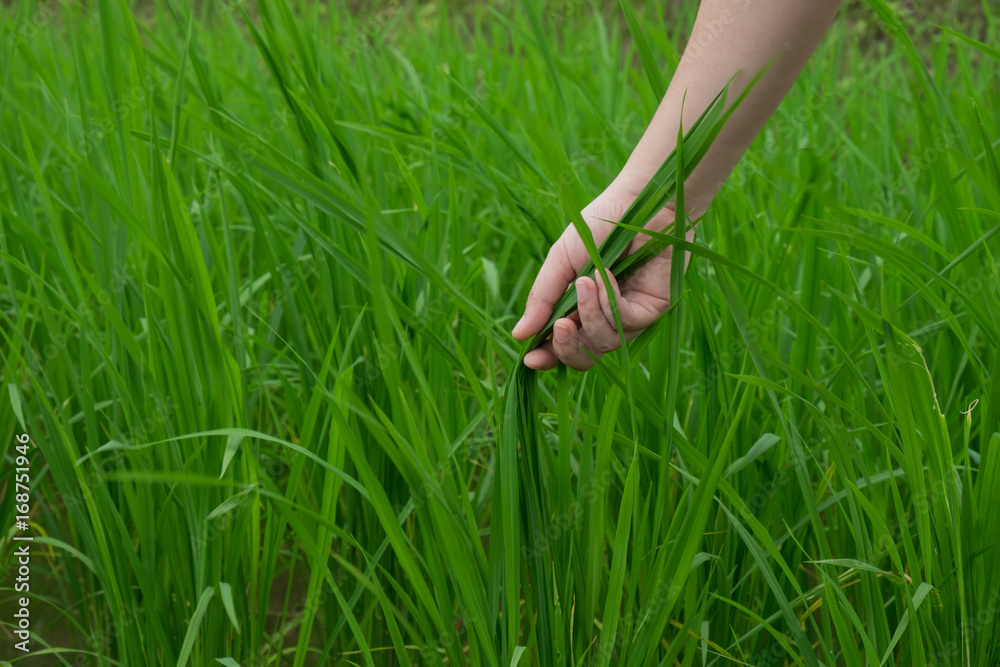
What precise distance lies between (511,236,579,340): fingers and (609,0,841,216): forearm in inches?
4.2

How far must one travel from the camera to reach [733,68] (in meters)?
0.73

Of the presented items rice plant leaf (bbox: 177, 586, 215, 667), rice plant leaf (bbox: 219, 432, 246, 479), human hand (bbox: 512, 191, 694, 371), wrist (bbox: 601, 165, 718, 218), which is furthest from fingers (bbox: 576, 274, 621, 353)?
rice plant leaf (bbox: 177, 586, 215, 667)

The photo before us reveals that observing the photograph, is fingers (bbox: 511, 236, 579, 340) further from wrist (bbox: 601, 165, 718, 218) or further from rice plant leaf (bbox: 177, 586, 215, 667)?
rice plant leaf (bbox: 177, 586, 215, 667)

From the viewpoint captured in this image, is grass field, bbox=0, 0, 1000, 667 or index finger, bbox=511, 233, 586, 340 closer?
grass field, bbox=0, 0, 1000, 667

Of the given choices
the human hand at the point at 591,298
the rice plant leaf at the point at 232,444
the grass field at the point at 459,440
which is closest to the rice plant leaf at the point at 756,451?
the grass field at the point at 459,440

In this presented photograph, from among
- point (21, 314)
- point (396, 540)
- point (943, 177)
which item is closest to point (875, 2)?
point (943, 177)

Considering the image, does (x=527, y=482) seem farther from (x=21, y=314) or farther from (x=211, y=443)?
(x=21, y=314)

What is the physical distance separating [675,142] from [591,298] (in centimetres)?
17

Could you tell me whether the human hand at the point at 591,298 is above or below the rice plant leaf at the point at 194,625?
above

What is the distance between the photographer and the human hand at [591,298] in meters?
0.76

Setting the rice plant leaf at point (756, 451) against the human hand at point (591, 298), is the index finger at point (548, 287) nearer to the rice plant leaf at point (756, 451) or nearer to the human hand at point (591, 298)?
the human hand at point (591, 298)

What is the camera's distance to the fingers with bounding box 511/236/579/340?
2.69ft

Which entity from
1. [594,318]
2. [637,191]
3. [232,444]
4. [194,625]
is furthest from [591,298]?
[194,625]

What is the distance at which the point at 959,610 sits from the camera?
2.38 feet
